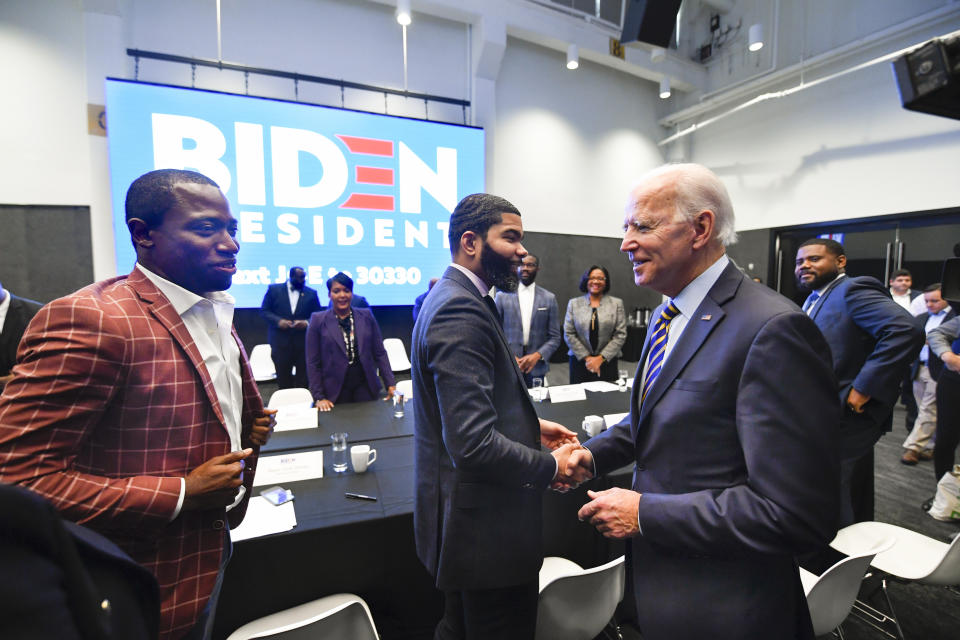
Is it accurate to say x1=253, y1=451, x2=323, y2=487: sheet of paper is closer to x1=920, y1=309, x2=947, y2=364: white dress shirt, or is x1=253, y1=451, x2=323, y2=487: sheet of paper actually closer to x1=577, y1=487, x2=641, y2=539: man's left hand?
x1=577, y1=487, x2=641, y2=539: man's left hand

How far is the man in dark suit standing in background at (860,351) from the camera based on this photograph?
88.4 inches

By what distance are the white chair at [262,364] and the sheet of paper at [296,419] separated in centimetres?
260

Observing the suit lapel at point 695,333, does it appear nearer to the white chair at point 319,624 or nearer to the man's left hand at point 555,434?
the man's left hand at point 555,434

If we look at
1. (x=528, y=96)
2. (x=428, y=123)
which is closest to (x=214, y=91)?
(x=428, y=123)

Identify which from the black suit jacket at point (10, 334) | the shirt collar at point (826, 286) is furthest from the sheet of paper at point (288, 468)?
the shirt collar at point (826, 286)

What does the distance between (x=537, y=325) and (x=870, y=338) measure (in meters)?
2.51

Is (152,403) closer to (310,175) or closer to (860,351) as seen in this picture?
(860,351)

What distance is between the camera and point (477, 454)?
3.55 ft

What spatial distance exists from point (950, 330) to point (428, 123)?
5677 millimetres

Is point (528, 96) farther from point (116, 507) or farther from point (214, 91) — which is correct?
point (116, 507)

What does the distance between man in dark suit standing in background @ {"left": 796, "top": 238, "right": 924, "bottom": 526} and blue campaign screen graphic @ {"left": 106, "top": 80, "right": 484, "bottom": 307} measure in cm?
415

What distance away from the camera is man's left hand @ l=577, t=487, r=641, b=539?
3.09ft

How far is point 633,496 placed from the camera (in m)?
0.96

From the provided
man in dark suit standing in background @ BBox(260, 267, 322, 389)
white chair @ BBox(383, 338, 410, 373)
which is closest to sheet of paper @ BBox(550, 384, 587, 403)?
white chair @ BBox(383, 338, 410, 373)
